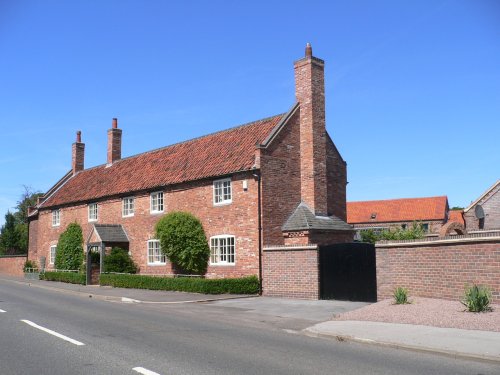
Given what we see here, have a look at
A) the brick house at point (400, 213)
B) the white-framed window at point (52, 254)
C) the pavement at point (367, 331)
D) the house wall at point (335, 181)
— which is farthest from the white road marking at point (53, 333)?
the brick house at point (400, 213)

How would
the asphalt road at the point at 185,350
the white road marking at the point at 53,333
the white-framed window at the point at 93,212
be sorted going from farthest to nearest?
the white-framed window at the point at 93,212
the white road marking at the point at 53,333
the asphalt road at the point at 185,350

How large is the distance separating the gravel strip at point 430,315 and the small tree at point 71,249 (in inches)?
1014

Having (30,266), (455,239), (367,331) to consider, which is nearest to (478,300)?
(455,239)

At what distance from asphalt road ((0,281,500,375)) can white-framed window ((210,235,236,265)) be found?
9660 mm

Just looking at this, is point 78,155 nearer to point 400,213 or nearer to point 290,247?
point 290,247

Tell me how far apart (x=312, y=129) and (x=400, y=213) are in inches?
1626

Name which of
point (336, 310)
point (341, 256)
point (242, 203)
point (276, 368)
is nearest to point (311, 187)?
point (242, 203)

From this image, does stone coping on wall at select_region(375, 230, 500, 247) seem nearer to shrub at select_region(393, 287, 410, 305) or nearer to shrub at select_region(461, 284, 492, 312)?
shrub at select_region(393, 287, 410, 305)

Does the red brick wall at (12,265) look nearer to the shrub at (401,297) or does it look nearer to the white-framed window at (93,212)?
the white-framed window at (93,212)

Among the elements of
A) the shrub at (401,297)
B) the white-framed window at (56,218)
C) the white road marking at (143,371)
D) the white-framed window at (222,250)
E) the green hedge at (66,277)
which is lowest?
the green hedge at (66,277)

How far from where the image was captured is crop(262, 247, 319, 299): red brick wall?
779 inches

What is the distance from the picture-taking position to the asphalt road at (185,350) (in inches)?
306

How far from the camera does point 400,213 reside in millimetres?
61719

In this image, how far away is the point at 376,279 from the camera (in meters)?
17.5
